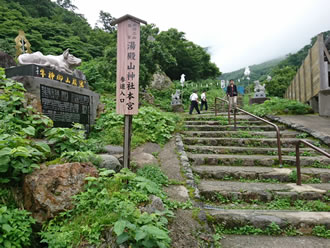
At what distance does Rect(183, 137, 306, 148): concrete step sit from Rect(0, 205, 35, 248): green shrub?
15.5 ft

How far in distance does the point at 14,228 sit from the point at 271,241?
306 centimetres

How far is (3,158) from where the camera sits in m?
2.42

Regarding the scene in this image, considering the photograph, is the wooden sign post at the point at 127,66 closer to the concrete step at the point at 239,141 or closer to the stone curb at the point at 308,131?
the concrete step at the point at 239,141

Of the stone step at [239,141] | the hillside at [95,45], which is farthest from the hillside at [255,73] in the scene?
the stone step at [239,141]

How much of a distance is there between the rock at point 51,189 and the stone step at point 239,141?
13.4ft

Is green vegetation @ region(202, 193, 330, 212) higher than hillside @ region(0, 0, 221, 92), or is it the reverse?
hillside @ region(0, 0, 221, 92)

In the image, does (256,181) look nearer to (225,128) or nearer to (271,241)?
(271,241)

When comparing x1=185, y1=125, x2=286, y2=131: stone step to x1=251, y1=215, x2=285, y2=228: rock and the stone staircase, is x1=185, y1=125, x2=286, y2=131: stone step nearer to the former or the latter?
the stone staircase

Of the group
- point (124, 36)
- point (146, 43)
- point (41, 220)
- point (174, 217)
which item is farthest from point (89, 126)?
point (146, 43)

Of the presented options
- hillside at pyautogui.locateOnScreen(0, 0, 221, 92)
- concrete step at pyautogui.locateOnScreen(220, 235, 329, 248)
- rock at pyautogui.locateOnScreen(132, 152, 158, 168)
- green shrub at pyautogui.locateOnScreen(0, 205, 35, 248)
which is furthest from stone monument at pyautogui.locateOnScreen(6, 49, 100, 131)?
hillside at pyautogui.locateOnScreen(0, 0, 221, 92)

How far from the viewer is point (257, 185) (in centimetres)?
402

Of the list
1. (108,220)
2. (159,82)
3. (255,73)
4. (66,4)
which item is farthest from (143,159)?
(255,73)

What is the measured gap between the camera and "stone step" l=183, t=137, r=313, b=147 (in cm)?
599

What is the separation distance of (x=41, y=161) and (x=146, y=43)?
11.5 m
